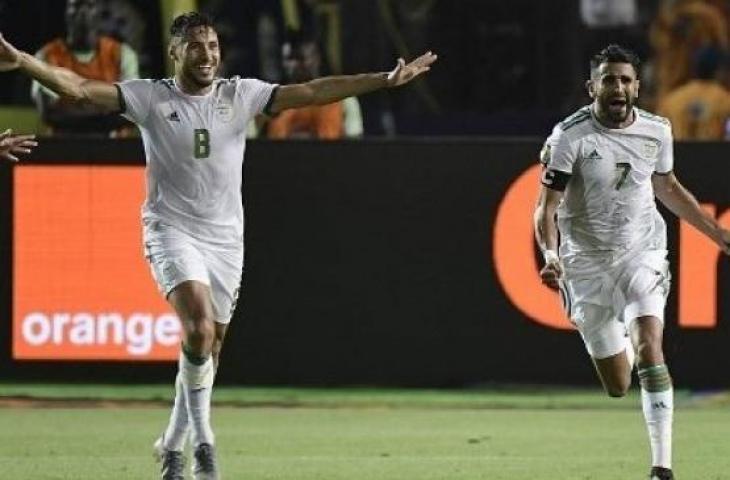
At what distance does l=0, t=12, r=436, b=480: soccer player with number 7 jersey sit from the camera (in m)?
9.87

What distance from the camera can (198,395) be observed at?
9695mm

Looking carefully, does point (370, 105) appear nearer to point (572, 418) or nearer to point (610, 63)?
point (572, 418)

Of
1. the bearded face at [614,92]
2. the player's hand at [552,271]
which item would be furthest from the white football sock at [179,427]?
the bearded face at [614,92]

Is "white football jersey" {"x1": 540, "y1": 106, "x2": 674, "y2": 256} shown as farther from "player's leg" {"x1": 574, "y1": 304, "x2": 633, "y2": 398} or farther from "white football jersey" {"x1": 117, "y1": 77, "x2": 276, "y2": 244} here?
"white football jersey" {"x1": 117, "y1": 77, "x2": 276, "y2": 244}

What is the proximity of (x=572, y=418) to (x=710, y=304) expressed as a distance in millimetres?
1689

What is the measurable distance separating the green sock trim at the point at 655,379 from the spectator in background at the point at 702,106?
696 cm

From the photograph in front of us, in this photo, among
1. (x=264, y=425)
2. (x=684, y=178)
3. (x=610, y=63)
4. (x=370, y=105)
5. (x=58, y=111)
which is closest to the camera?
(x=610, y=63)

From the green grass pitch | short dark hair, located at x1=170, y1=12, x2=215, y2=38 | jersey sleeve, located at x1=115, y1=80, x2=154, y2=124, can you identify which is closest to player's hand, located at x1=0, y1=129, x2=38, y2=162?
jersey sleeve, located at x1=115, y1=80, x2=154, y2=124

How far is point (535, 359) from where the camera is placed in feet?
48.4

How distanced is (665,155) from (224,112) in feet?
7.28

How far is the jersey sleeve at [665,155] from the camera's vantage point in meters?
10.5

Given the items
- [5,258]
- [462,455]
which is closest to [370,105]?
[5,258]

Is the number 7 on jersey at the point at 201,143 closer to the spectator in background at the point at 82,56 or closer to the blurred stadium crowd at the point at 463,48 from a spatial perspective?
the spectator in background at the point at 82,56

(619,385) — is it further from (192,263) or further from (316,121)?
(316,121)
